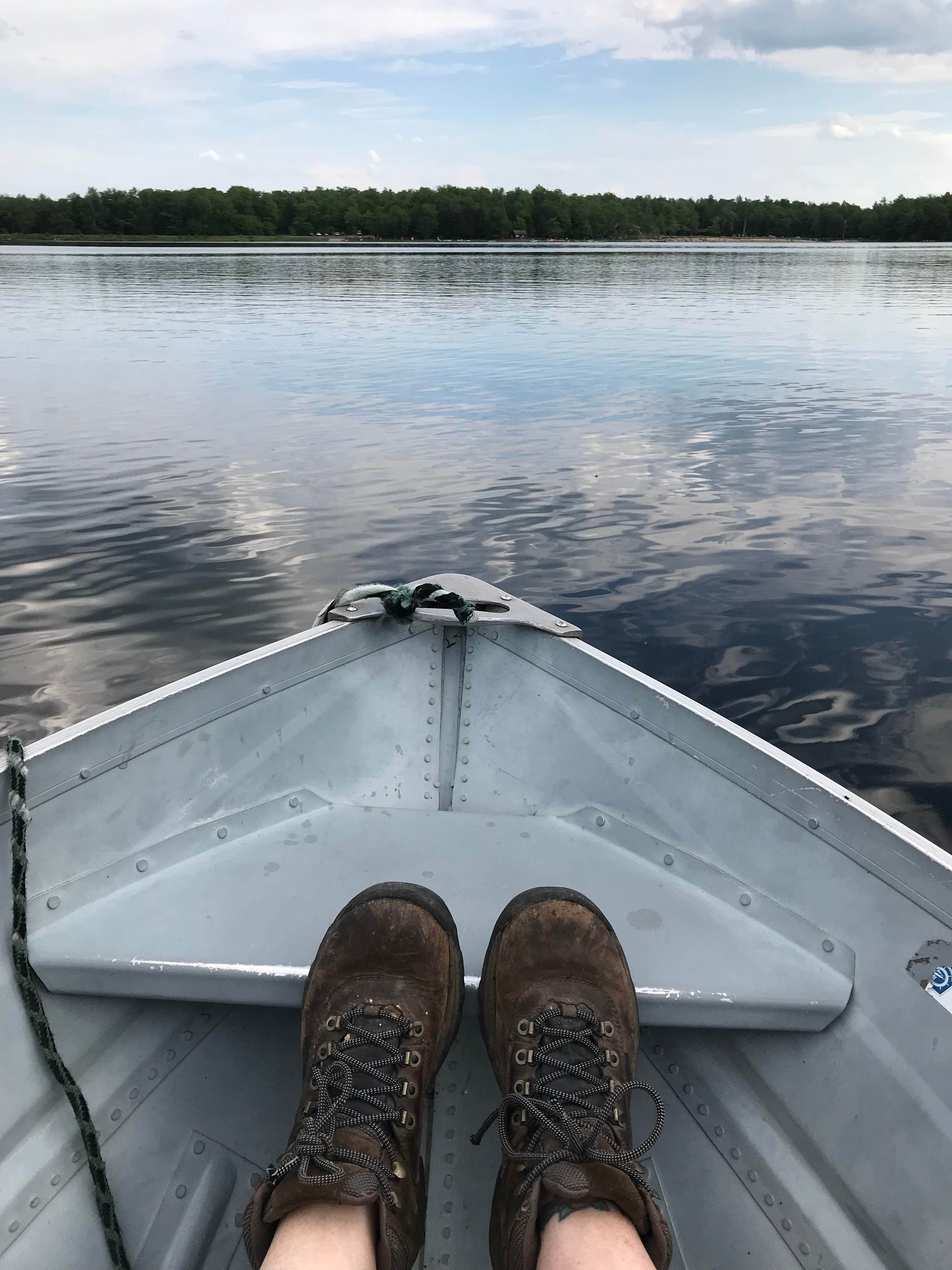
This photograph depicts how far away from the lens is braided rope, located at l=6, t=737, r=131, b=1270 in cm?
181

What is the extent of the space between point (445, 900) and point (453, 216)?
152228mm

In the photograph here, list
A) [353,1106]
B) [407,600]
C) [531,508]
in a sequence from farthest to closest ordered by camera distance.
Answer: [531,508], [407,600], [353,1106]

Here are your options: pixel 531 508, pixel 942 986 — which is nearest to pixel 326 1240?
pixel 942 986

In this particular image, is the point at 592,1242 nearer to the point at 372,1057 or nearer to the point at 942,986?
the point at 372,1057

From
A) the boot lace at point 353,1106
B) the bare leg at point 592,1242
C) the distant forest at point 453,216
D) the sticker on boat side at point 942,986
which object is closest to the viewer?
the bare leg at point 592,1242

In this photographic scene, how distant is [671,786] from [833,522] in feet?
24.6

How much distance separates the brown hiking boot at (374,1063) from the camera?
60.1 inches

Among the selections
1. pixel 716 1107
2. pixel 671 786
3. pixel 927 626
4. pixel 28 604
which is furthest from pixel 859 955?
pixel 28 604

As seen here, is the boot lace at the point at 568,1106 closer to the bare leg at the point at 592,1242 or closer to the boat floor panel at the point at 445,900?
the bare leg at the point at 592,1242

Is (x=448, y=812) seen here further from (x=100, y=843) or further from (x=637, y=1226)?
(x=637, y=1226)

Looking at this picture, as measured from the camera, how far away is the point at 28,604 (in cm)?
692

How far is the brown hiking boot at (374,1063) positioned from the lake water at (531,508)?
3.56 meters

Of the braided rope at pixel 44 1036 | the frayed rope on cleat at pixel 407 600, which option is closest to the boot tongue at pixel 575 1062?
the braided rope at pixel 44 1036

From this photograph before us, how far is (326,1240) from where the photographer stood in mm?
1482
